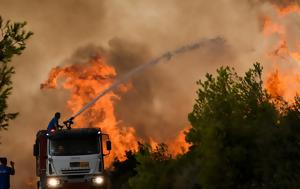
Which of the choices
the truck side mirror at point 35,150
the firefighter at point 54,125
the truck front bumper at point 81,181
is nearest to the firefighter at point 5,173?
the truck side mirror at point 35,150

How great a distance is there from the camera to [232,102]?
32.7m

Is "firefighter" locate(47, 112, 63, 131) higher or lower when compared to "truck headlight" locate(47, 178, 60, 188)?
higher

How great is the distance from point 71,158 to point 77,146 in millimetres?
613

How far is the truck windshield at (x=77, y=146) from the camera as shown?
2709cm

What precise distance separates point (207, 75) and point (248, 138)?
743 cm

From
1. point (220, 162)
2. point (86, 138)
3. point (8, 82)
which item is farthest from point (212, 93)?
point (8, 82)

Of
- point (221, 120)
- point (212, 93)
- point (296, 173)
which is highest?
point (212, 93)

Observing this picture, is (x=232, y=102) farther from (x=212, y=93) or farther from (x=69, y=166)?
(x=69, y=166)

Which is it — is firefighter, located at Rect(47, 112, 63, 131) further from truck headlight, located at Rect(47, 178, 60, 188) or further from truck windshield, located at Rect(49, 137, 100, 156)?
truck headlight, located at Rect(47, 178, 60, 188)

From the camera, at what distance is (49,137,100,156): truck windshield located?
2709 cm

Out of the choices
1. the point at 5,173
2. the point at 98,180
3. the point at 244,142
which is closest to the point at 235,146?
the point at 244,142

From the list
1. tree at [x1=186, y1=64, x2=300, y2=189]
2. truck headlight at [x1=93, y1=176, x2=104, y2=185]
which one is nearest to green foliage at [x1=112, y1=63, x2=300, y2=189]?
tree at [x1=186, y1=64, x2=300, y2=189]

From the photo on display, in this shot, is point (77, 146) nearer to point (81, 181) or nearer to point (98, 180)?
point (81, 181)

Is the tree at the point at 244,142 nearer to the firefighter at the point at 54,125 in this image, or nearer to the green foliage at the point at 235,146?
the green foliage at the point at 235,146
